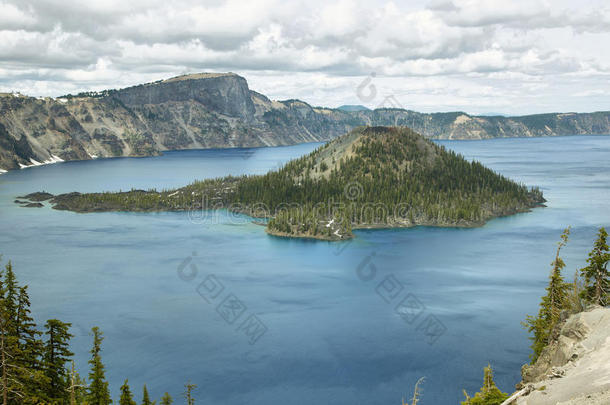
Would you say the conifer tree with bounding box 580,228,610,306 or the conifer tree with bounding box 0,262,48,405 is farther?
the conifer tree with bounding box 580,228,610,306

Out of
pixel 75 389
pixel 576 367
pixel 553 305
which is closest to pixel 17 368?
pixel 75 389

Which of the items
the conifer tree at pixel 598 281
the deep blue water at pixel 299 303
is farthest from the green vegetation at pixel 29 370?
the conifer tree at pixel 598 281

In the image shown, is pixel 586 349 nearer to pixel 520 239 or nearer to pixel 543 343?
pixel 543 343

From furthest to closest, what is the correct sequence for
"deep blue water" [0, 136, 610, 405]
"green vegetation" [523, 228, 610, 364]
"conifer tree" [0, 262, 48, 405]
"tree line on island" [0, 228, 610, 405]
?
1. "deep blue water" [0, 136, 610, 405]
2. "green vegetation" [523, 228, 610, 364]
3. "tree line on island" [0, 228, 610, 405]
4. "conifer tree" [0, 262, 48, 405]

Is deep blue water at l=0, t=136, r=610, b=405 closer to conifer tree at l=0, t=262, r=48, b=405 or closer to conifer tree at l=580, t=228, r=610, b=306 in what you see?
conifer tree at l=580, t=228, r=610, b=306

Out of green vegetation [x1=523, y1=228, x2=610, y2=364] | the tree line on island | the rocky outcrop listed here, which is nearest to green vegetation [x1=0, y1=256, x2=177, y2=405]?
the tree line on island

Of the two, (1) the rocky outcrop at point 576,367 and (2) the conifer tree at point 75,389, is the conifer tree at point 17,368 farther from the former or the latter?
(1) the rocky outcrop at point 576,367
